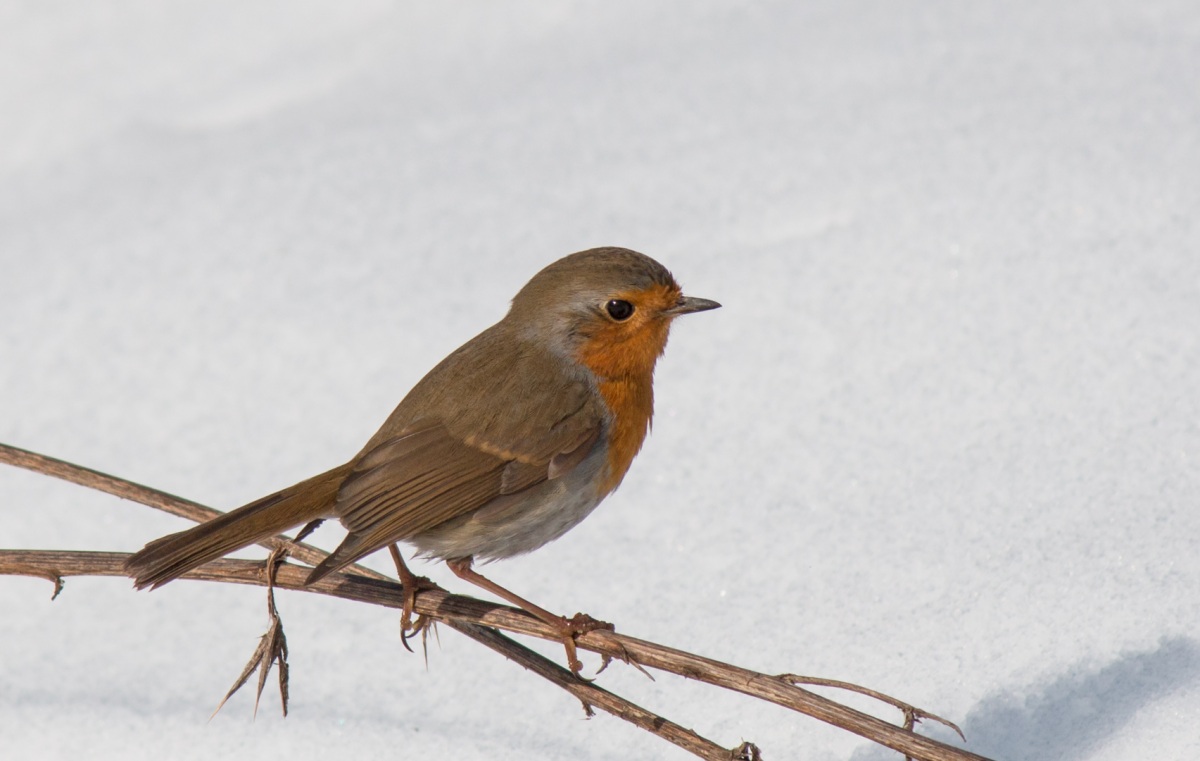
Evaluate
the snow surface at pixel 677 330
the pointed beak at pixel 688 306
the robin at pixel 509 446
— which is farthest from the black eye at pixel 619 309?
the snow surface at pixel 677 330

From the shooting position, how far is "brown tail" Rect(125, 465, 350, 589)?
3.11 m

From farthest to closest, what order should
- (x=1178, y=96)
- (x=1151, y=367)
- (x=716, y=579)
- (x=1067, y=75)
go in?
1. (x=1067, y=75)
2. (x=1178, y=96)
3. (x=1151, y=367)
4. (x=716, y=579)

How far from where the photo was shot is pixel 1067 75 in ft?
19.3

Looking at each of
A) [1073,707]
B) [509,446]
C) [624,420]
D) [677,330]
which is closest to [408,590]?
[509,446]

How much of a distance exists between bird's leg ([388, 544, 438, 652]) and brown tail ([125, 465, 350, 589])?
0.27 metres

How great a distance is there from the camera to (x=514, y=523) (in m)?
3.50

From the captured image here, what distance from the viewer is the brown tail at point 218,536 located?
3105mm

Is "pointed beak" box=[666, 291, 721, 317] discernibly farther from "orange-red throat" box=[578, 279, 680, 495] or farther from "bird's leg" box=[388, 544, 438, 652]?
"bird's leg" box=[388, 544, 438, 652]

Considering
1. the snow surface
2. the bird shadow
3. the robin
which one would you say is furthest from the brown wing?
the bird shadow

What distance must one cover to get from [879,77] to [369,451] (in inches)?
141

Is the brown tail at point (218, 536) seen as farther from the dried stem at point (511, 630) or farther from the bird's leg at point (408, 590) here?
the bird's leg at point (408, 590)

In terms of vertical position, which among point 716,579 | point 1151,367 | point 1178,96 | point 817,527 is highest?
point 1178,96

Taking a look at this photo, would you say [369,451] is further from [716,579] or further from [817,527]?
[817,527]

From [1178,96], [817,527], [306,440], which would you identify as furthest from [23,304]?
[1178,96]
